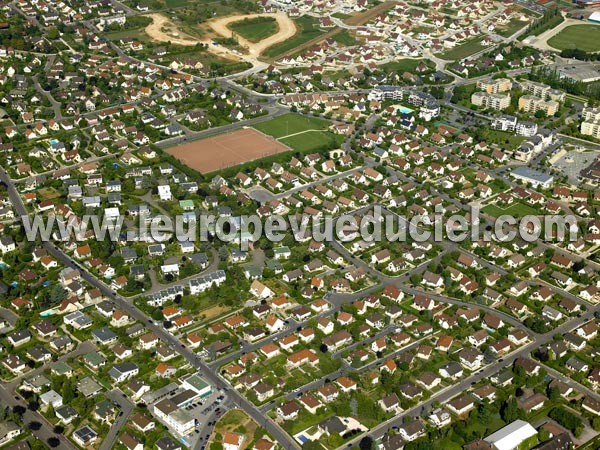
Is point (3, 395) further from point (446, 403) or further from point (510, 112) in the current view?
point (510, 112)

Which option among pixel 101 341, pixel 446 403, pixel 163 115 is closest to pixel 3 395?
pixel 101 341

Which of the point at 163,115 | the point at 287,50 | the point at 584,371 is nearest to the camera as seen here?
the point at 584,371

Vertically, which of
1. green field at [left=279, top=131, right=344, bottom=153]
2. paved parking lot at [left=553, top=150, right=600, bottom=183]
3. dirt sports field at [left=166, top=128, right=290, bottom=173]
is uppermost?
paved parking lot at [left=553, top=150, right=600, bottom=183]

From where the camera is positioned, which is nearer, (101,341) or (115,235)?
(101,341)

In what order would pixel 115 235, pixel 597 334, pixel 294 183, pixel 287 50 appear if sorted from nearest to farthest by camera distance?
pixel 597 334, pixel 115 235, pixel 294 183, pixel 287 50

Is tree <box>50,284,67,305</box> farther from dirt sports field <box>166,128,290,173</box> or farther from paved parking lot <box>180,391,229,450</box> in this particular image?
dirt sports field <box>166,128,290,173</box>

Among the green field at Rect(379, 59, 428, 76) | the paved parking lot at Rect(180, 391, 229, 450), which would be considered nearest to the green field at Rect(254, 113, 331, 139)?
the green field at Rect(379, 59, 428, 76)
